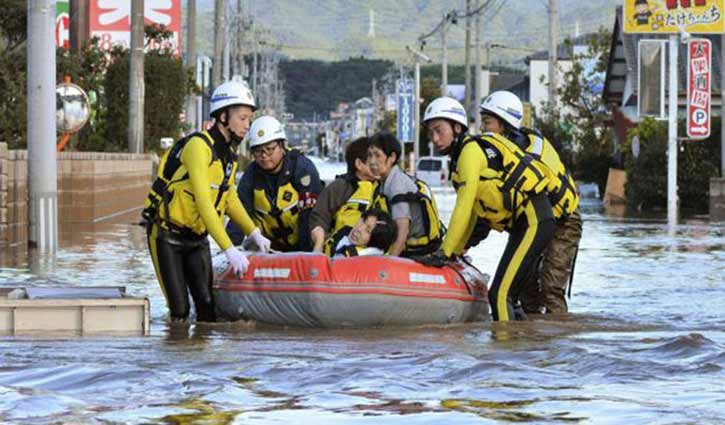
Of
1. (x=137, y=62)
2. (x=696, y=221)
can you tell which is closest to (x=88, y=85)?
(x=137, y=62)

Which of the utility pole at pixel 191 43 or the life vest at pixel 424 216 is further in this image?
the utility pole at pixel 191 43

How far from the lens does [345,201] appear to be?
13.6 metres

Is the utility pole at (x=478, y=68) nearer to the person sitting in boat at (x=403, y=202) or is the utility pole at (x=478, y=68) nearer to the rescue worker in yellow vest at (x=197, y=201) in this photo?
the person sitting in boat at (x=403, y=202)

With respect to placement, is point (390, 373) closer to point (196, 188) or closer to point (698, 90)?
point (196, 188)

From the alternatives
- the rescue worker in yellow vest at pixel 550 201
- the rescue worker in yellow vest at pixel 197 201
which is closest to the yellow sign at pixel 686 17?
the rescue worker in yellow vest at pixel 550 201

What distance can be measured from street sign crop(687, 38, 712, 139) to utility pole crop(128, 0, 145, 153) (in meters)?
12.5

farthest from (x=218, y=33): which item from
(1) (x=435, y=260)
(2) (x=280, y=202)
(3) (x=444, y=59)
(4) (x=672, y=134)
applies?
(1) (x=435, y=260)

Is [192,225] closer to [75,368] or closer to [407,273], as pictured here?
[407,273]

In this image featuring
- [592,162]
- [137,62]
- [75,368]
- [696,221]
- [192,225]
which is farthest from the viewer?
[592,162]

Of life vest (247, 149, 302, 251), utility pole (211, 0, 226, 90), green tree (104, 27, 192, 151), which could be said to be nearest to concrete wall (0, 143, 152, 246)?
green tree (104, 27, 192, 151)

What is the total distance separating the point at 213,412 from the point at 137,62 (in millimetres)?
29684

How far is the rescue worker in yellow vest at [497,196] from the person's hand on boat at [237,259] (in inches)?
55.3

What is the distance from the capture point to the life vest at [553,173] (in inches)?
523

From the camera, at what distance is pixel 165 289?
1276cm
